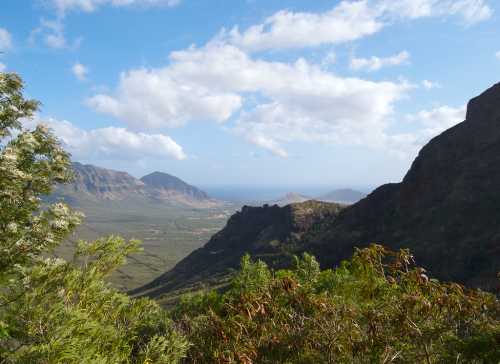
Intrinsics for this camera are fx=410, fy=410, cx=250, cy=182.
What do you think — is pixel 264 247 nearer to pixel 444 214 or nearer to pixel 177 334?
pixel 444 214

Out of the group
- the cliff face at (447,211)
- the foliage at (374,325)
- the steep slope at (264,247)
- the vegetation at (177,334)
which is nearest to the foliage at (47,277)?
the vegetation at (177,334)

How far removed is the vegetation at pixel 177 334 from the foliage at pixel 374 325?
43 millimetres

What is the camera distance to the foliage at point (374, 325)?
34.4 ft

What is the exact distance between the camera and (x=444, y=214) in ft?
342

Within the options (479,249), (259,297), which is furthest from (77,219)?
(479,249)

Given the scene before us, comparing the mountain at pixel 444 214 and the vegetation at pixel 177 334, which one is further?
the mountain at pixel 444 214

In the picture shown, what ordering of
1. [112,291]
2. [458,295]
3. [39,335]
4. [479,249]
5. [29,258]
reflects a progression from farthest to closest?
1. [479,249]
2. [112,291]
3. [29,258]
4. [39,335]
5. [458,295]

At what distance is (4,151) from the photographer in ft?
41.7

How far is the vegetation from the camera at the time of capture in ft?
36.3

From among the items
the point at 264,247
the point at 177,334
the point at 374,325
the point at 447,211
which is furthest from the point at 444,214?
the point at 374,325

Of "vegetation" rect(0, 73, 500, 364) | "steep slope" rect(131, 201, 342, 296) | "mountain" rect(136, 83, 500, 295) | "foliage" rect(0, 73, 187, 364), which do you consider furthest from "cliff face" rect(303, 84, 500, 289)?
"foliage" rect(0, 73, 187, 364)

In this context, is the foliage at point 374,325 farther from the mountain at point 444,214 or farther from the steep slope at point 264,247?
the steep slope at point 264,247

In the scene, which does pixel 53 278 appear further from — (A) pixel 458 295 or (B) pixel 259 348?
(A) pixel 458 295

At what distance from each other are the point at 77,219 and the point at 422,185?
402ft
